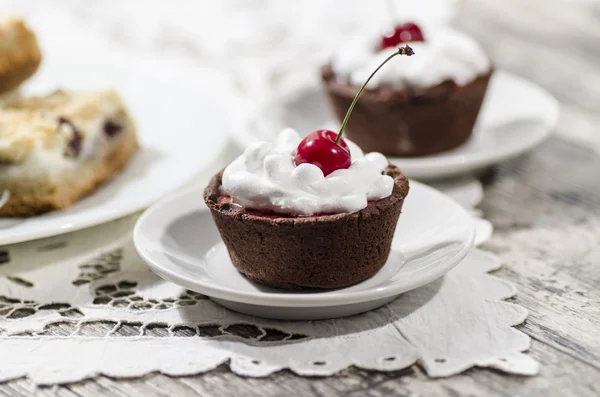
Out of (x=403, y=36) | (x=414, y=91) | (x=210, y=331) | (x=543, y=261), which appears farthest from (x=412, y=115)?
(x=210, y=331)

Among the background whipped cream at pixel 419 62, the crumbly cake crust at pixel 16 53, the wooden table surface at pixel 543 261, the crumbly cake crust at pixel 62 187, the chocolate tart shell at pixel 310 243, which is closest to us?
the wooden table surface at pixel 543 261

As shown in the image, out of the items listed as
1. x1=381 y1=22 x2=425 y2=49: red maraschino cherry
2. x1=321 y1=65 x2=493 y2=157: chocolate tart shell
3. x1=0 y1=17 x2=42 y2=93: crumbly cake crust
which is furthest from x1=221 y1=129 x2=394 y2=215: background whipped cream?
Answer: x1=0 y1=17 x2=42 y2=93: crumbly cake crust

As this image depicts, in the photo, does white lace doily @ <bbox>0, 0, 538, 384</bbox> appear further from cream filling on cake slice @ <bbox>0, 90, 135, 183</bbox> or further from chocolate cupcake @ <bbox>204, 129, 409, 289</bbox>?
cream filling on cake slice @ <bbox>0, 90, 135, 183</bbox>

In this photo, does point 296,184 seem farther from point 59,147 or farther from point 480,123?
point 480,123

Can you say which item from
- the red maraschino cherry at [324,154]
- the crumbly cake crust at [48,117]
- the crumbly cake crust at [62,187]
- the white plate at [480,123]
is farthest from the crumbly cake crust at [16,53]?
the red maraschino cherry at [324,154]

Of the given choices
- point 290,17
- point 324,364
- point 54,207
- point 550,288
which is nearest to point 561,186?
point 550,288

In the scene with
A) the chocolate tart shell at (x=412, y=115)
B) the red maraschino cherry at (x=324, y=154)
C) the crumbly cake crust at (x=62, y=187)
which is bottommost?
the crumbly cake crust at (x=62, y=187)

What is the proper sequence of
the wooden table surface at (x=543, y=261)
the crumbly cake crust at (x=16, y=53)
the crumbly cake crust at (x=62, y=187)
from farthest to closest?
the crumbly cake crust at (x=16, y=53) < the crumbly cake crust at (x=62, y=187) < the wooden table surface at (x=543, y=261)

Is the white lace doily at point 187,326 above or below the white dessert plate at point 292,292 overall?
below

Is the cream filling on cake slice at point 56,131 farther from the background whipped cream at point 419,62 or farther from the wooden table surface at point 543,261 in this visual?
the wooden table surface at point 543,261
